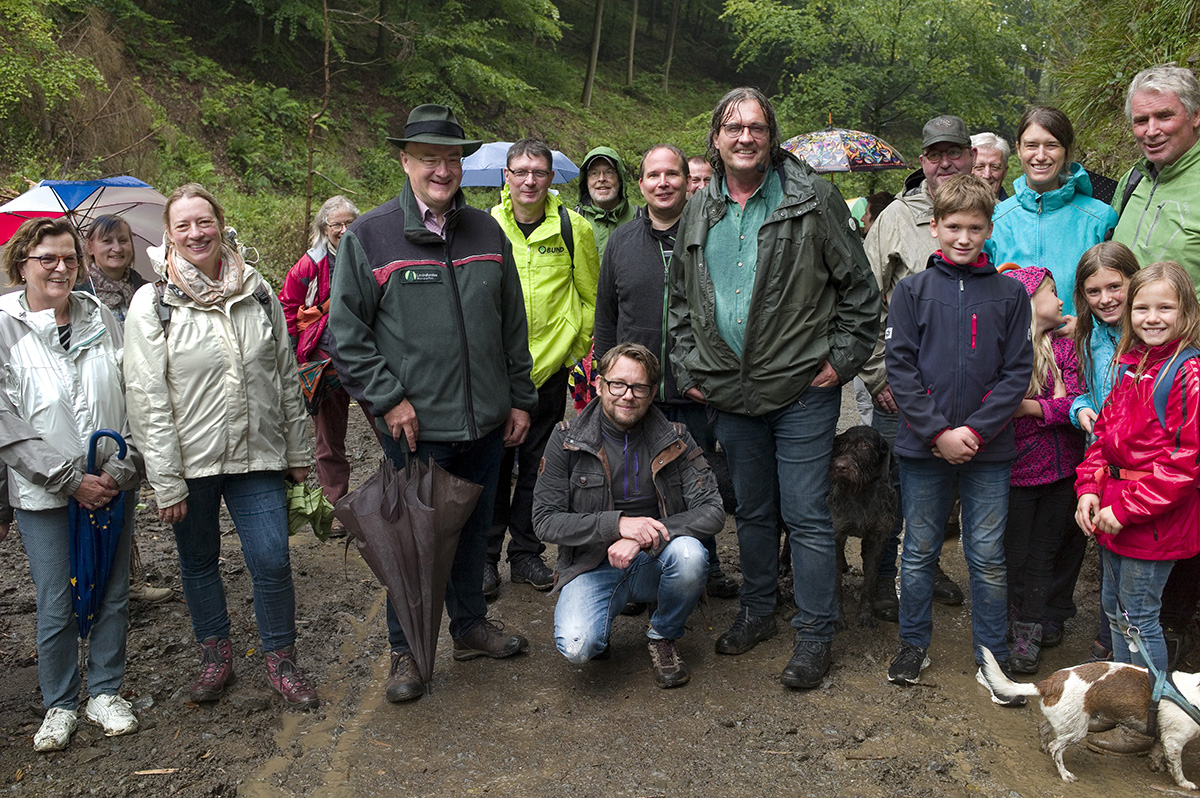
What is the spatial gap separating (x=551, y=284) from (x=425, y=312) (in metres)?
1.32

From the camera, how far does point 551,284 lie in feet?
16.6

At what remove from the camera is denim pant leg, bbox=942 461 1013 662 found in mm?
3736

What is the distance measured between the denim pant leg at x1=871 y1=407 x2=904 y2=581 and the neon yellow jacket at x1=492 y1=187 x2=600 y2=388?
169 centimetres

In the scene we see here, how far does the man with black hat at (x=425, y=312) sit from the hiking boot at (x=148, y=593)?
69.3 inches

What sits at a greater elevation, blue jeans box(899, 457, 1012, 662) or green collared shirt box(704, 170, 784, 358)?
green collared shirt box(704, 170, 784, 358)

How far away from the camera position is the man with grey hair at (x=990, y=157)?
16.1 ft

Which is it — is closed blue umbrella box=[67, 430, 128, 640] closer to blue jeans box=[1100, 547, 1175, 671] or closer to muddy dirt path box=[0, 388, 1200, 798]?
muddy dirt path box=[0, 388, 1200, 798]

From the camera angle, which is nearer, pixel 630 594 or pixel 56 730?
pixel 56 730

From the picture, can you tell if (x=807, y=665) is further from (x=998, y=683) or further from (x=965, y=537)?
(x=965, y=537)

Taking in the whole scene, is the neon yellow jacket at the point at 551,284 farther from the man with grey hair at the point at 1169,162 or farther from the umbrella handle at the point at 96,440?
the man with grey hair at the point at 1169,162

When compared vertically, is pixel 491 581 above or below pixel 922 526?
below

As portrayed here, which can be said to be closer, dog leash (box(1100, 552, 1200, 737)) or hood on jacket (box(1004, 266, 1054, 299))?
dog leash (box(1100, 552, 1200, 737))

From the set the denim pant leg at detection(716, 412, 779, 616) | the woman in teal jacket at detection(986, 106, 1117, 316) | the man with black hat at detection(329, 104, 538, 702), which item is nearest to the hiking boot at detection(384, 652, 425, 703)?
the man with black hat at detection(329, 104, 538, 702)

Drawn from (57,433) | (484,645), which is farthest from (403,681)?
(57,433)
